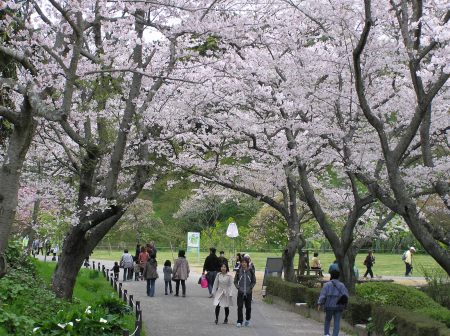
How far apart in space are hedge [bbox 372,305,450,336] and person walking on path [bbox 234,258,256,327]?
9.45 feet

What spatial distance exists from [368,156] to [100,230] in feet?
21.0

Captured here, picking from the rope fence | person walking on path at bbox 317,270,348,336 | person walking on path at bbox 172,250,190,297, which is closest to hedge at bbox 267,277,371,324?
person walking on path at bbox 317,270,348,336

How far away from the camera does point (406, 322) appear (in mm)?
9875

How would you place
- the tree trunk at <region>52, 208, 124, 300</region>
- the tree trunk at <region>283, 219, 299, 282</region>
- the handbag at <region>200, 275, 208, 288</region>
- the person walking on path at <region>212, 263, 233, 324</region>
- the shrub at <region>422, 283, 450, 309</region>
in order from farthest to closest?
the tree trunk at <region>283, 219, 299, 282</region>
the handbag at <region>200, 275, 208, 288</region>
the shrub at <region>422, 283, 450, 309</region>
the person walking on path at <region>212, 263, 233, 324</region>
the tree trunk at <region>52, 208, 124, 300</region>

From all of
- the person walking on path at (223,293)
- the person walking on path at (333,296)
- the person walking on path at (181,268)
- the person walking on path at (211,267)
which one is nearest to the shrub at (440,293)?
the person walking on path at (333,296)

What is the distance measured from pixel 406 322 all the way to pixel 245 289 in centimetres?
464

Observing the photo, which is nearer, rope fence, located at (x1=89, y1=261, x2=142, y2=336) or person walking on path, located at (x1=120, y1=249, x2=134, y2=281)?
rope fence, located at (x1=89, y1=261, x2=142, y2=336)

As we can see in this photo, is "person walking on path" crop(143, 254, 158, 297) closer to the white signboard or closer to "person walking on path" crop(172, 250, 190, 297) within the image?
"person walking on path" crop(172, 250, 190, 297)

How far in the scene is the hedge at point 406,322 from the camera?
8977 millimetres

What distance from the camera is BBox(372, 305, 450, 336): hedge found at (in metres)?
8.98

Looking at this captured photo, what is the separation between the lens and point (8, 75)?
11.7m

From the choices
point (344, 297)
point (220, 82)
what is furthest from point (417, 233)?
point (220, 82)

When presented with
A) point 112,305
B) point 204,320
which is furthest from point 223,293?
point 112,305

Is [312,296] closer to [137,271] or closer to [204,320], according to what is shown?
[204,320]
